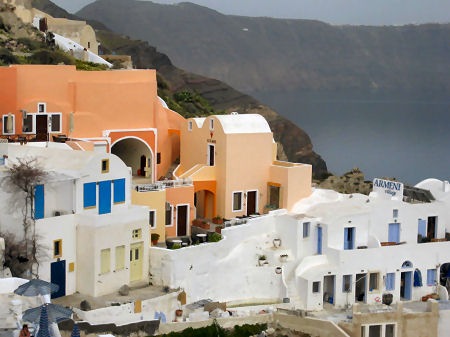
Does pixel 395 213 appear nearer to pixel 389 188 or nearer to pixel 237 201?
pixel 389 188

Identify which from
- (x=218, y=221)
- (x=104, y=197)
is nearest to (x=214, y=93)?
(x=218, y=221)

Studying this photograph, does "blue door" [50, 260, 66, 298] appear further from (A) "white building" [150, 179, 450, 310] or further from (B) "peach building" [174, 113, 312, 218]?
(B) "peach building" [174, 113, 312, 218]

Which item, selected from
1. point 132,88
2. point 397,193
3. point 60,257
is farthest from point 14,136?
point 397,193

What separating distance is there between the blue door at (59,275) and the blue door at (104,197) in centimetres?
227

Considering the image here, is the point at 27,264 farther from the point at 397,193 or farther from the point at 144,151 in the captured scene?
the point at 397,193

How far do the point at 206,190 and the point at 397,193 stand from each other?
768 cm

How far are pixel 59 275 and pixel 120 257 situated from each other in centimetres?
222

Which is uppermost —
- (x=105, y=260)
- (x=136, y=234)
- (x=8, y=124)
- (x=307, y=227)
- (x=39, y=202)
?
(x=8, y=124)

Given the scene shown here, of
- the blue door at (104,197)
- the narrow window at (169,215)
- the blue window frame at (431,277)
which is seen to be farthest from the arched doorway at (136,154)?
the blue window frame at (431,277)

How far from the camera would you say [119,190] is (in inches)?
1358

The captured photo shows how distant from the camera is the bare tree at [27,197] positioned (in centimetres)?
3161

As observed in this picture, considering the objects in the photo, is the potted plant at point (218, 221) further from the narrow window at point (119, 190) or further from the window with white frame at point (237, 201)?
the narrow window at point (119, 190)

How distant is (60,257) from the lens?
106ft

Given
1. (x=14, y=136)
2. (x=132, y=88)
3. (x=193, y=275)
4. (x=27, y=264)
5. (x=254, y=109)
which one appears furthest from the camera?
(x=254, y=109)
